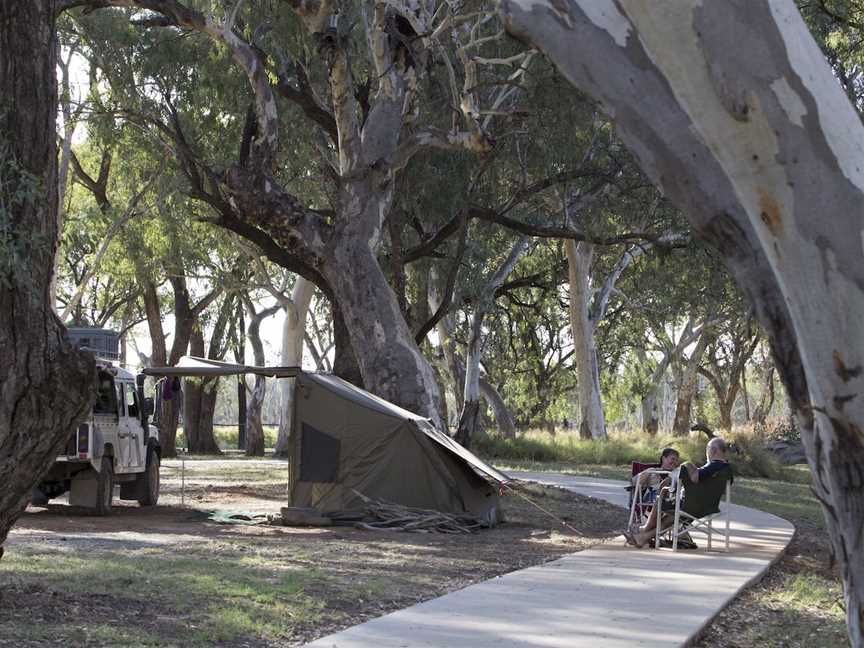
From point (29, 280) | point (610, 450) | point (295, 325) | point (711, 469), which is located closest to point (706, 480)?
point (711, 469)

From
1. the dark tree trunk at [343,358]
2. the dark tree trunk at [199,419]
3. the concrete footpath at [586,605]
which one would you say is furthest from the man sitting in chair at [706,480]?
the dark tree trunk at [199,419]

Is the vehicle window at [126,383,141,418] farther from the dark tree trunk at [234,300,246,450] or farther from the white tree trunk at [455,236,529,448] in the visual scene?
the dark tree trunk at [234,300,246,450]

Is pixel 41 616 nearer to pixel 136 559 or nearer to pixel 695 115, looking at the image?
pixel 136 559

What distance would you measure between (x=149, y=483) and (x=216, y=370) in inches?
108

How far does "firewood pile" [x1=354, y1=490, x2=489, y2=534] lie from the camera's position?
1446cm

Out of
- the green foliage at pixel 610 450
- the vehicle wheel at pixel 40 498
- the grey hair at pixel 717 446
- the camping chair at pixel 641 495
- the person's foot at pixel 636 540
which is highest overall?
the green foliage at pixel 610 450

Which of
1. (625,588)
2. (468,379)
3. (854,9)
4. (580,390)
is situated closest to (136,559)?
(625,588)

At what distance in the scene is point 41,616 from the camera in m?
7.44

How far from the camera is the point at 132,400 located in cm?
1748

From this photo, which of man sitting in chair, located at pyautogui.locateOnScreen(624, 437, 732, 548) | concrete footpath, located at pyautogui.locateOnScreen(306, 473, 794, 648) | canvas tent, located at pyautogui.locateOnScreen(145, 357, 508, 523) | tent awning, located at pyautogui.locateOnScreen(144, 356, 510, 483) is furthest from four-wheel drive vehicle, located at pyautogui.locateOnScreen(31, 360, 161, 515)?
man sitting in chair, located at pyautogui.locateOnScreen(624, 437, 732, 548)

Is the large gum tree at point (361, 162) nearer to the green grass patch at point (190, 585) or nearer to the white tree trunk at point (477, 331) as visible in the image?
the green grass patch at point (190, 585)

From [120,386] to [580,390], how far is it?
75.3 ft

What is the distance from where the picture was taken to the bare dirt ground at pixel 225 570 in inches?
289

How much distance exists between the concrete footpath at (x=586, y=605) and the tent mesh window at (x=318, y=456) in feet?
12.8
